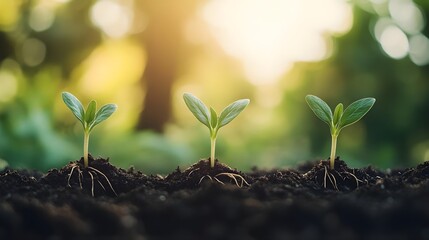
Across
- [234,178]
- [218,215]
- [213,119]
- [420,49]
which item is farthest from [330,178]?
[420,49]

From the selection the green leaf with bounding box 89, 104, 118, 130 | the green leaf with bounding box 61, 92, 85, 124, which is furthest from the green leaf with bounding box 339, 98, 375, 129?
the green leaf with bounding box 61, 92, 85, 124

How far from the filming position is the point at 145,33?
26.1ft

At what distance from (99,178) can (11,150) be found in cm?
351

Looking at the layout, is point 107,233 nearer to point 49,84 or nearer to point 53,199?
point 53,199

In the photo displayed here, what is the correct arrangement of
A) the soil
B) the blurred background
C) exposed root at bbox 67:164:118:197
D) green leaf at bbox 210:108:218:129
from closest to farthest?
the soil, exposed root at bbox 67:164:118:197, green leaf at bbox 210:108:218:129, the blurred background

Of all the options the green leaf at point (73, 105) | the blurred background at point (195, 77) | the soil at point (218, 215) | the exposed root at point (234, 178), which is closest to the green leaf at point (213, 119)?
the exposed root at point (234, 178)

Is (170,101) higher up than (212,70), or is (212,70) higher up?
(212,70)

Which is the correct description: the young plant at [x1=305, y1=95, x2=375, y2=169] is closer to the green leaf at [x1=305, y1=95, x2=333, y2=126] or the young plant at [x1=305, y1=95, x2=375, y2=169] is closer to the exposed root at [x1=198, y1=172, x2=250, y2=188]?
the green leaf at [x1=305, y1=95, x2=333, y2=126]

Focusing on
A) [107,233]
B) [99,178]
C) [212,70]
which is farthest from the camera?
[212,70]

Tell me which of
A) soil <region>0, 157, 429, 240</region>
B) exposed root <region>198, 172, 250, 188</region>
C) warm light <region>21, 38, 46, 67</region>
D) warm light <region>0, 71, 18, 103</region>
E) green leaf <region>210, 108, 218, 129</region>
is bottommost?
soil <region>0, 157, 429, 240</region>

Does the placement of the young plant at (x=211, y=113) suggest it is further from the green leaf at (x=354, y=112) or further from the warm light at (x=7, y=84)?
the warm light at (x=7, y=84)

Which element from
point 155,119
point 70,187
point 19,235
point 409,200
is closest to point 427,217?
point 409,200

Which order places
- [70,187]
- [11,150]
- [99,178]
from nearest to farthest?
[70,187] → [99,178] → [11,150]

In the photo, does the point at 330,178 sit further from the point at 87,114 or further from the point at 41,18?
the point at 41,18
